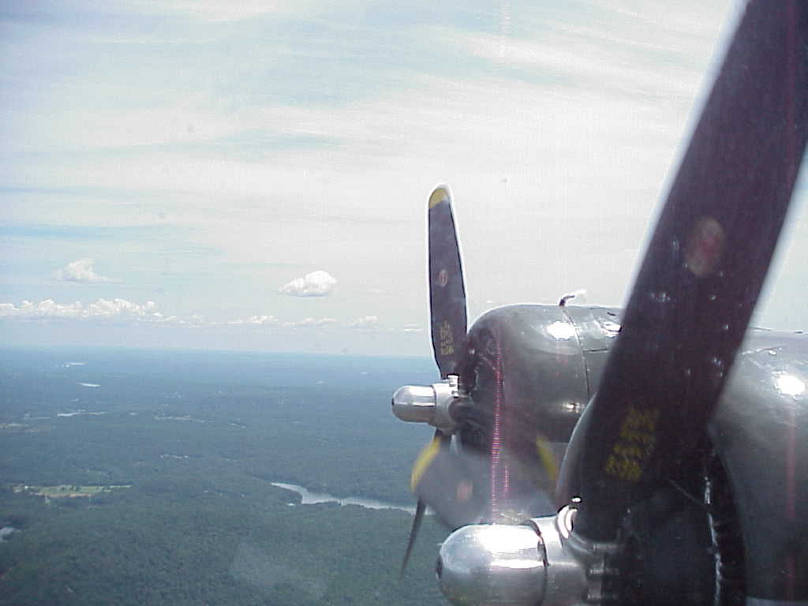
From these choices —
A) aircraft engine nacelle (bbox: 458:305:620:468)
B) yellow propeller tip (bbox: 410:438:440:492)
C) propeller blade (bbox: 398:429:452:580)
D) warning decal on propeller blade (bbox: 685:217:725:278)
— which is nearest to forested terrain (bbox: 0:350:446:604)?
propeller blade (bbox: 398:429:452:580)

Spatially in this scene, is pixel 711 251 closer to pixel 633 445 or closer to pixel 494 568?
pixel 633 445

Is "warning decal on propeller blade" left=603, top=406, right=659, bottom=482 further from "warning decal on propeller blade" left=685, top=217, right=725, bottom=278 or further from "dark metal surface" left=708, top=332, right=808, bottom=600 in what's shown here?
"warning decal on propeller blade" left=685, top=217, right=725, bottom=278

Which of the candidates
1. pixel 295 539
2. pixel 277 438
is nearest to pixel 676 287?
pixel 295 539

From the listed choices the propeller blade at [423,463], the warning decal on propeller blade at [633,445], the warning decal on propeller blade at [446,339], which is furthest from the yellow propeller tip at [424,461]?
the warning decal on propeller blade at [633,445]

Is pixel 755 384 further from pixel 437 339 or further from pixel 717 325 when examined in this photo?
pixel 437 339

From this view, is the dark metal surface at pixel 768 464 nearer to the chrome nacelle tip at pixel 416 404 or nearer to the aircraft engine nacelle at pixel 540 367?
the aircraft engine nacelle at pixel 540 367
